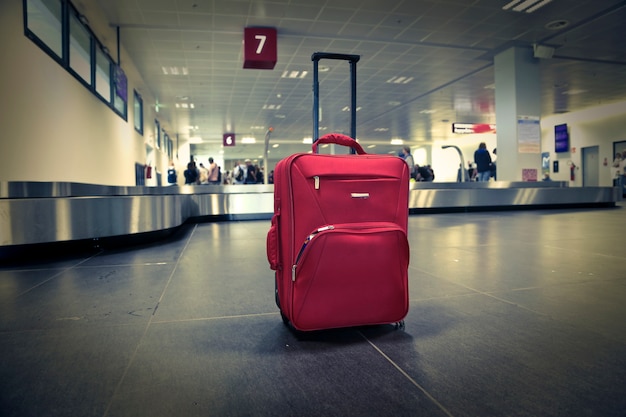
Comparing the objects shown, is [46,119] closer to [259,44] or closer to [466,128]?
[259,44]

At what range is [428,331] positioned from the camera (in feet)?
5.74

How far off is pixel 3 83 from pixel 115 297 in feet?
16.8

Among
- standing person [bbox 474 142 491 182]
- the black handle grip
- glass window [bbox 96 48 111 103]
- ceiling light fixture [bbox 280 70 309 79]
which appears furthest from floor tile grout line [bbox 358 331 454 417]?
ceiling light fixture [bbox 280 70 309 79]

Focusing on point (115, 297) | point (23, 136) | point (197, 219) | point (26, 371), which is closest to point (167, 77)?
point (197, 219)

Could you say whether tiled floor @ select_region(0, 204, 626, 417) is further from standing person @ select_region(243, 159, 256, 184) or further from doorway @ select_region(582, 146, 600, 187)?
doorway @ select_region(582, 146, 600, 187)

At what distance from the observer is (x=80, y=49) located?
28.8ft

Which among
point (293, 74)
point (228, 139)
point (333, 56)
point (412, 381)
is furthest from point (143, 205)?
point (228, 139)

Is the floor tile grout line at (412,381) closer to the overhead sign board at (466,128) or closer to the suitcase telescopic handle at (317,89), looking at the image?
the suitcase telescopic handle at (317,89)

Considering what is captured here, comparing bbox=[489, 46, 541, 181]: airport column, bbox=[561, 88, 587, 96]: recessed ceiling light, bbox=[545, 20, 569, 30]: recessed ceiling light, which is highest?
bbox=[561, 88, 587, 96]: recessed ceiling light

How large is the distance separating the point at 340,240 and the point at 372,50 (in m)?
11.5

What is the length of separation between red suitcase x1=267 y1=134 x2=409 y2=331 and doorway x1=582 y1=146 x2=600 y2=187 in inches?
978

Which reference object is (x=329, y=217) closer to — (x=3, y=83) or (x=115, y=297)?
(x=115, y=297)

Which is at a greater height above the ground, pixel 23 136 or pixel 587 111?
pixel 587 111

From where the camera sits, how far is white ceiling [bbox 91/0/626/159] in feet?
29.5
